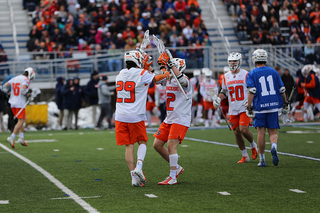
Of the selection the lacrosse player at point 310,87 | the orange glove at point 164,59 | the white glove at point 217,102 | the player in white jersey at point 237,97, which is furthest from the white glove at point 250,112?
the lacrosse player at point 310,87

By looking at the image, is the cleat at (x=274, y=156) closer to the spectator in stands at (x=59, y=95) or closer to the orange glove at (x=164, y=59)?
the orange glove at (x=164, y=59)

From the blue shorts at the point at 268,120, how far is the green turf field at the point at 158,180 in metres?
0.64

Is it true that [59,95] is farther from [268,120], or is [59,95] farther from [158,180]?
[158,180]

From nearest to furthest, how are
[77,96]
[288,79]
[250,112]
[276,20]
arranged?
[250,112]
[77,96]
[288,79]
[276,20]

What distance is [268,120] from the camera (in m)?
7.82

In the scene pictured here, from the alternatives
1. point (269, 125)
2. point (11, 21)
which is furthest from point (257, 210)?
point (11, 21)

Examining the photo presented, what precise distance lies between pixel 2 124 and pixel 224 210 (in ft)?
44.1

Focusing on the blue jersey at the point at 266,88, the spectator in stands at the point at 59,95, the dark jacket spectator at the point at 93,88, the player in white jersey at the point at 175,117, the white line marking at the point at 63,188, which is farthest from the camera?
the dark jacket spectator at the point at 93,88

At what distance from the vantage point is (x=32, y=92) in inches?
480

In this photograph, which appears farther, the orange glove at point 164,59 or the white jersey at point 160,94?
the white jersey at point 160,94

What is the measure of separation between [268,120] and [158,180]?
2067 mm

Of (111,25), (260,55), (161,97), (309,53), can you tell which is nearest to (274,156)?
(260,55)

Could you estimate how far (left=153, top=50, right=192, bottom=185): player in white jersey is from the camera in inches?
260

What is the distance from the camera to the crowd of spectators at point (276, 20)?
2288cm
